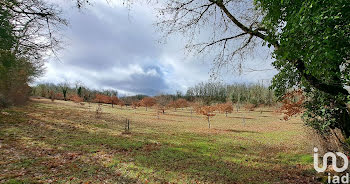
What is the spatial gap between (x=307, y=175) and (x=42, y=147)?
11506 mm

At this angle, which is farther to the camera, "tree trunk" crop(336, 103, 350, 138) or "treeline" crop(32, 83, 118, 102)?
"treeline" crop(32, 83, 118, 102)

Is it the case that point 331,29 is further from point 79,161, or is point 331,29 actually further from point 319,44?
point 79,161

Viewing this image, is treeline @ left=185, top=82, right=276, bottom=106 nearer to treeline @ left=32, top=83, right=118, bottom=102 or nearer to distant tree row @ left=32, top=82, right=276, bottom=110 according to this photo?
distant tree row @ left=32, top=82, right=276, bottom=110

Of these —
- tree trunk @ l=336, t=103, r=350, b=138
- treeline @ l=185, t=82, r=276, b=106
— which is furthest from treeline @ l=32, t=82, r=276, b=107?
tree trunk @ l=336, t=103, r=350, b=138

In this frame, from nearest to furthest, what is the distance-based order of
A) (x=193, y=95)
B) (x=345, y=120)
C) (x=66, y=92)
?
(x=345, y=120) < (x=66, y=92) < (x=193, y=95)

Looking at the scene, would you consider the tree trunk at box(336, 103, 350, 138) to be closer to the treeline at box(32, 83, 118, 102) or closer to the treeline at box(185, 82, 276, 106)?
the treeline at box(185, 82, 276, 106)

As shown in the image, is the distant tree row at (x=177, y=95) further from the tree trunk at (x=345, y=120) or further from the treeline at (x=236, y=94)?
the tree trunk at (x=345, y=120)

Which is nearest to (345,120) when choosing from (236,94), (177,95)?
(236,94)

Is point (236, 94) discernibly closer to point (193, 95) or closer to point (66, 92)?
point (193, 95)

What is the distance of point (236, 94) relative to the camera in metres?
68.4

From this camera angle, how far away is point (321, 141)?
732cm

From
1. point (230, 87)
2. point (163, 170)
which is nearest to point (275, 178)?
point (163, 170)

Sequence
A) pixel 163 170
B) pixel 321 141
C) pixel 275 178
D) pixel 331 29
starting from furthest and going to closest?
pixel 321 141
pixel 163 170
pixel 275 178
pixel 331 29

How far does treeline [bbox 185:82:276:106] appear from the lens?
5666 cm
